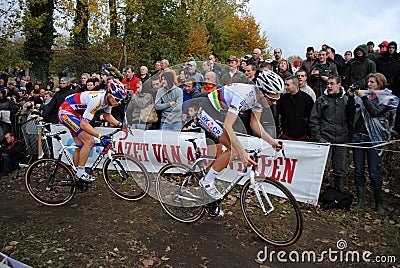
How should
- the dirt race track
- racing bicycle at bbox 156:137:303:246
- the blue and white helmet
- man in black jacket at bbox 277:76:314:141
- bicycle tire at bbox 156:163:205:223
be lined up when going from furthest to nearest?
1. man in black jacket at bbox 277:76:314:141
2. the blue and white helmet
3. bicycle tire at bbox 156:163:205:223
4. racing bicycle at bbox 156:137:303:246
5. the dirt race track

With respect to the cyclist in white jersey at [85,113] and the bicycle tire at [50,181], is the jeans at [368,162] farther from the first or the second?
the bicycle tire at [50,181]

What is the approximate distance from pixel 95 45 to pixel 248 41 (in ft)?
42.0

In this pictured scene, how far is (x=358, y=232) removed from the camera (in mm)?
5133

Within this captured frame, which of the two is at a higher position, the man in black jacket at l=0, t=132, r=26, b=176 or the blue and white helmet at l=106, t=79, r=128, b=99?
the blue and white helmet at l=106, t=79, r=128, b=99

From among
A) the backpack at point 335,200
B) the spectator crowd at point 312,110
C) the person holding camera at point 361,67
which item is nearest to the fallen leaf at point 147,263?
the spectator crowd at point 312,110

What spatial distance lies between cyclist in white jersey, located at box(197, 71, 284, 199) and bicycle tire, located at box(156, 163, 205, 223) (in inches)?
11.0

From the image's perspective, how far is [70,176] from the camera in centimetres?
Answer: 616

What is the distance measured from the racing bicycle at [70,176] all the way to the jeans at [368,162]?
142 inches

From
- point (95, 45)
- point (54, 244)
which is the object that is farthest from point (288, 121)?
point (95, 45)

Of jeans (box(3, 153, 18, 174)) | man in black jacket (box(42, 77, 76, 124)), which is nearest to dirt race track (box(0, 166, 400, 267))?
jeans (box(3, 153, 18, 174))

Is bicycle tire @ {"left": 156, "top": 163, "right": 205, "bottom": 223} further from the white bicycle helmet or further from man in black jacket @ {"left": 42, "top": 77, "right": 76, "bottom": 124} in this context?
man in black jacket @ {"left": 42, "top": 77, "right": 76, "bottom": 124}

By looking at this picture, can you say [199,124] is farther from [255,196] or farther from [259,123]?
[255,196]

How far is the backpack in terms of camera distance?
5.81 metres

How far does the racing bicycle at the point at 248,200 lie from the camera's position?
→ 448 cm
